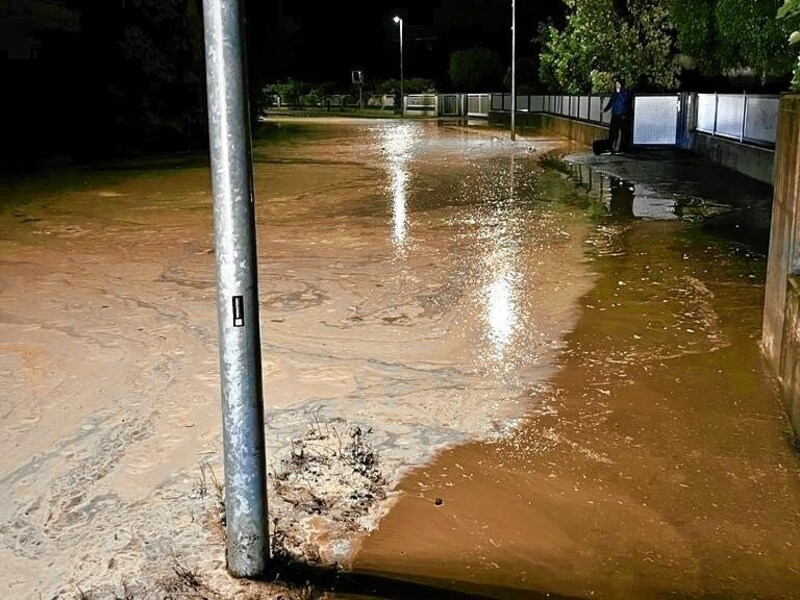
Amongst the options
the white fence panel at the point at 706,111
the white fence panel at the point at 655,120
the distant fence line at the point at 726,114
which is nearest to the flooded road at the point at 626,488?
the distant fence line at the point at 726,114

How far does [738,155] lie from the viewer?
1825 centimetres

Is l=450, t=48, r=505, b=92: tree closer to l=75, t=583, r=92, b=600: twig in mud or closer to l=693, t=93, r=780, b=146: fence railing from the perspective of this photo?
l=693, t=93, r=780, b=146: fence railing

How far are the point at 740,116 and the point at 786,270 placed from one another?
45.6 ft

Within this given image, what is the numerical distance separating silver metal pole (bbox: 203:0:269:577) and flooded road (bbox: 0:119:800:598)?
34cm

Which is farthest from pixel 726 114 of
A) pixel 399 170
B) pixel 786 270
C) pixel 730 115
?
pixel 786 270

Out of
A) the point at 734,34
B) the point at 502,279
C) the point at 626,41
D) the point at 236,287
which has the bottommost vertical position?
the point at 502,279

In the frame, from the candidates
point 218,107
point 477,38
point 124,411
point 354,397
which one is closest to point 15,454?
point 124,411

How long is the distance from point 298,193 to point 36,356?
1007cm

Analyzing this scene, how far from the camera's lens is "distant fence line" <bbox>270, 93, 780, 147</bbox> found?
56.8 feet

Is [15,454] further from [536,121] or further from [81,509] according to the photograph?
[536,121]

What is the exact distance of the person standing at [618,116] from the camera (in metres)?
22.3

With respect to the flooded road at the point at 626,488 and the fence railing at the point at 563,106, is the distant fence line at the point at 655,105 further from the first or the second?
the flooded road at the point at 626,488

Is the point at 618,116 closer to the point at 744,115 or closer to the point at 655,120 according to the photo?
the point at 655,120

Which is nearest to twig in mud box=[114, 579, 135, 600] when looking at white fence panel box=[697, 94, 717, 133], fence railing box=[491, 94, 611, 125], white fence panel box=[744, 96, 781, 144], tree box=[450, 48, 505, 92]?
white fence panel box=[744, 96, 781, 144]
